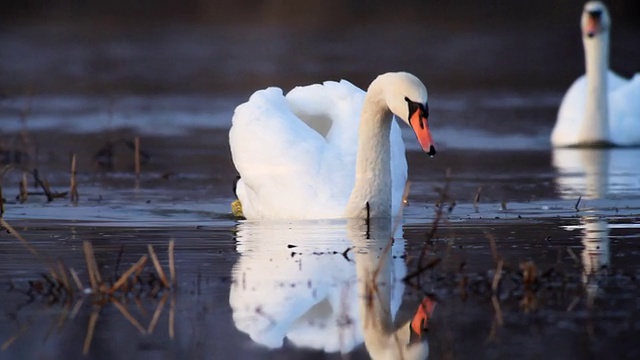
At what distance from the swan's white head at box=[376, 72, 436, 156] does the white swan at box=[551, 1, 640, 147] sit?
279 inches

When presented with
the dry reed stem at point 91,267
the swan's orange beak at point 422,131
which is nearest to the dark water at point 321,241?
the dry reed stem at point 91,267

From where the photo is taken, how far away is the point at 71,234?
31.3 ft

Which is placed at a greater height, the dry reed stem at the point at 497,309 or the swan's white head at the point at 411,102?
the swan's white head at the point at 411,102

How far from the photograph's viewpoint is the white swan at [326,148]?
965 cm

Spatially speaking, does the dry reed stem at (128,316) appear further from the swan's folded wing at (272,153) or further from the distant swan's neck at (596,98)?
the distant swan's neck at (596,98)

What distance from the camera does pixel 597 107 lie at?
53.2ft

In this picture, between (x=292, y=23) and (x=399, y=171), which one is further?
(x=292, y=23)

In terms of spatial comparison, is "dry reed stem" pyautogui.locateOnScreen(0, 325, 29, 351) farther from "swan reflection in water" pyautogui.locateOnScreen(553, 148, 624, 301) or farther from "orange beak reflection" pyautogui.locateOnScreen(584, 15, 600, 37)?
"orange beak reflection" pyautogui.locateOnScreen(584, 15, 600, 37)

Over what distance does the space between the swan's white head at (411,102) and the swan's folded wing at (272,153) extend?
0.96 meters

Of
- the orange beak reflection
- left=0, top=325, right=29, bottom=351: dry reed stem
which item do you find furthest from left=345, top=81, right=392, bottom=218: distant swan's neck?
the orange beak reflection

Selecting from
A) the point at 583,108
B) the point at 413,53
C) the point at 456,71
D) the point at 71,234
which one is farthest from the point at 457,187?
the point at 413,53

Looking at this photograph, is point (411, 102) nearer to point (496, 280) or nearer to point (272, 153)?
point (272, 153)

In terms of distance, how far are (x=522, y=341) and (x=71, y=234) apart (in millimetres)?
3978

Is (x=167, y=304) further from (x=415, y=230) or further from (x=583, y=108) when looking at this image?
(x=583, y=108)
